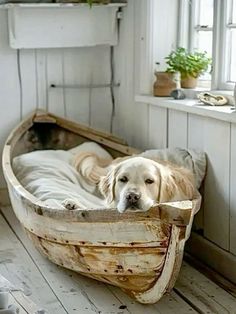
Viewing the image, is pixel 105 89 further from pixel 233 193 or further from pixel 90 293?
pixel 90 293

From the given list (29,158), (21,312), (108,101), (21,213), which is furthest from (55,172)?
(21,312)

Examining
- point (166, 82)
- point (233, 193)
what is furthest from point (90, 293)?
→ point (166, 82)

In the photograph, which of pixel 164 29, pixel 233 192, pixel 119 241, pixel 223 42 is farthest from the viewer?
pixel 164 29

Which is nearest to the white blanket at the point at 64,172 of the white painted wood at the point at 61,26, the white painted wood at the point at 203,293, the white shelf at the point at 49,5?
the white painted wood at the point at 203,293

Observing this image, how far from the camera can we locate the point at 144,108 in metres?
3.60

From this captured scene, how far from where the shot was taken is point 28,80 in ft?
12.8

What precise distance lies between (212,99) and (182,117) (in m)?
0.22

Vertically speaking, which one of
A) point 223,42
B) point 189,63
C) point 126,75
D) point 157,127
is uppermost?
point 223,42

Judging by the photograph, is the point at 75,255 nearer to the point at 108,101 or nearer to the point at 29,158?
the point at 29,158

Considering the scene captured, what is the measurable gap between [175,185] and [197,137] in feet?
1.55

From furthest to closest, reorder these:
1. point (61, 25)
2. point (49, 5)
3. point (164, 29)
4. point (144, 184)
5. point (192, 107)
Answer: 1. point (61, 25)
2. point (49, 5)
3. point (164, 29)
4. point (192, 107)
5. point (144, 184)

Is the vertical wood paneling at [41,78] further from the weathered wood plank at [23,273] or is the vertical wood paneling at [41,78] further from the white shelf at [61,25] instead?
the weathered wood plank at [23,273]

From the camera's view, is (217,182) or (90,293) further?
(217,182)

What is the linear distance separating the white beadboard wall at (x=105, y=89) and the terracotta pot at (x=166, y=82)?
98mm
